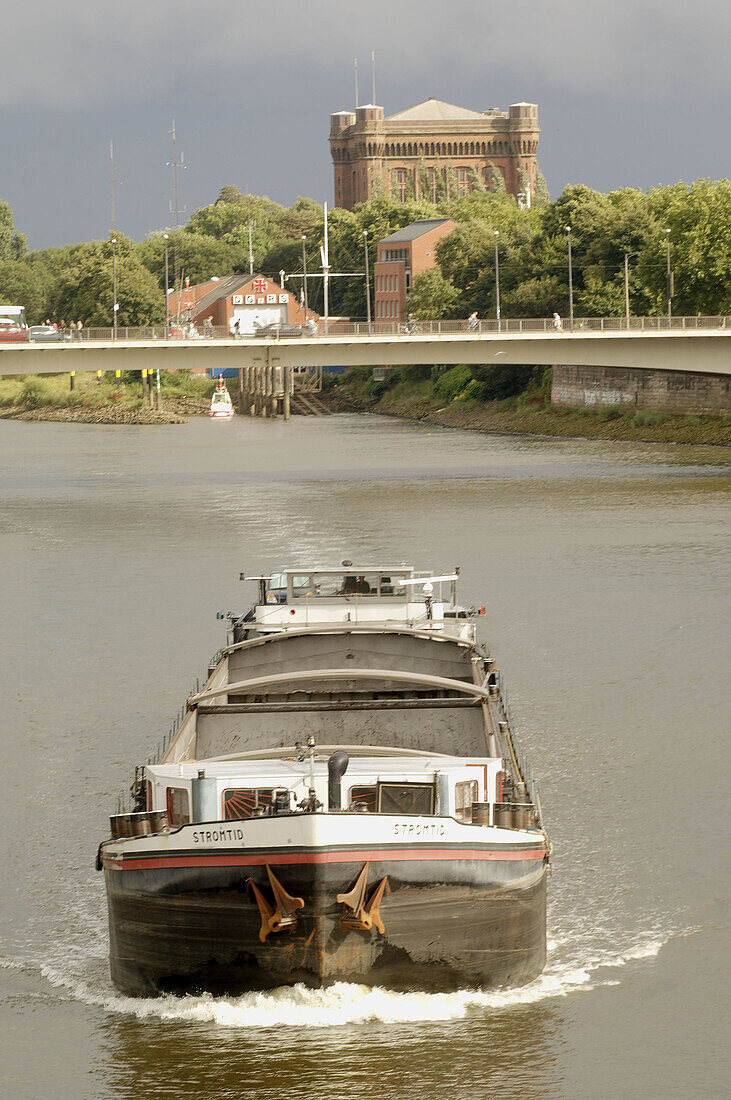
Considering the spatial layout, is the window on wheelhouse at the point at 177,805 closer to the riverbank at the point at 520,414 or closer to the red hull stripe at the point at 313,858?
the red hull stripe at the point at 313,858

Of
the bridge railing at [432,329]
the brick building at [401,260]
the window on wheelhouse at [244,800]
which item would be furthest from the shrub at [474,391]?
the window on wheelhouse at [244,800]

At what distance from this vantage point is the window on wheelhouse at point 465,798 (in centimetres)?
1498

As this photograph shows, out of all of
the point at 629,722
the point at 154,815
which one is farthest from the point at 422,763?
the point at 629,722

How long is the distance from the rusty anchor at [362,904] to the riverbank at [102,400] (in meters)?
96.0

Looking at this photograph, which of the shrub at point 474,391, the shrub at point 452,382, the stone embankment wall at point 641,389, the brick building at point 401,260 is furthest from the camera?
the brick building at point 401,260

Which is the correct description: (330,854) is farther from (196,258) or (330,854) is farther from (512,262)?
(196,258)

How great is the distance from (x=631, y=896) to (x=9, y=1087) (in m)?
7.01

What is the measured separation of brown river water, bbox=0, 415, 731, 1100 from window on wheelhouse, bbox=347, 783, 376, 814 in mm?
1741

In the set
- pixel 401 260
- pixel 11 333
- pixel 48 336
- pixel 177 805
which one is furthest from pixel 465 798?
pixel 401 260

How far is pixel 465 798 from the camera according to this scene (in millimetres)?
15109

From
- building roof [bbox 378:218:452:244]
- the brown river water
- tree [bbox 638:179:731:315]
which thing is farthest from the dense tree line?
the brown river water

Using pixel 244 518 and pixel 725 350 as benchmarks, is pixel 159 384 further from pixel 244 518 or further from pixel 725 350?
pixel 244 518

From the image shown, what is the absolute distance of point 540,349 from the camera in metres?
67.0

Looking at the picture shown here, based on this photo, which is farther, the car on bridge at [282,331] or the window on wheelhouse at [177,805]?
the car on bridge at [282,331]
